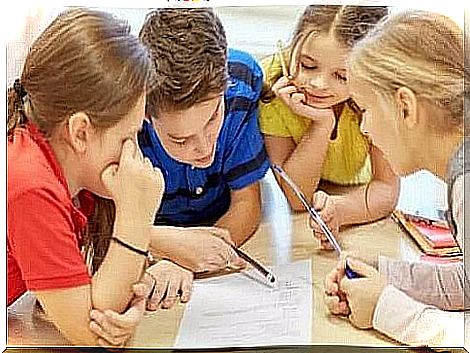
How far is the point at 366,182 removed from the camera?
126 centimetres

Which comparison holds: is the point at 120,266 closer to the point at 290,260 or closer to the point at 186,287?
the point at 186,287

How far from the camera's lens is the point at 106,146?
4.11 ft

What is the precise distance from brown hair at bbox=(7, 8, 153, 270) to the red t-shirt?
0.14 feet

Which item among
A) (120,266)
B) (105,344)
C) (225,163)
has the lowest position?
(105,344)

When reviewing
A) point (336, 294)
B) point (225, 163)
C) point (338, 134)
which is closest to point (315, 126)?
point (338, 134)

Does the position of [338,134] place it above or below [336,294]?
above

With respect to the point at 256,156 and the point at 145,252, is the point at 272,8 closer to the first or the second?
the point at 256,156

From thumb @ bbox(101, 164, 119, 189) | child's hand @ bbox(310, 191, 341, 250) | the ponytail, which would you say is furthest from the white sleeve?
the ponytail

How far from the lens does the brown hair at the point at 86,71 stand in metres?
1.24

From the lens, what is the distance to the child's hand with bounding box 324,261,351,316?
4.15ft

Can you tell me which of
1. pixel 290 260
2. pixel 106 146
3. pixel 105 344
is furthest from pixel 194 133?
pixel 105 344

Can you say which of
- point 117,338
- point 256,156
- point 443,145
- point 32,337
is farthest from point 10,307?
point 443,145

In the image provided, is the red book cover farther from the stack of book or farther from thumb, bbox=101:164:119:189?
Answer: thumb, bbox=101:164:119:189

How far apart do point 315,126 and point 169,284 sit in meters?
0.31
